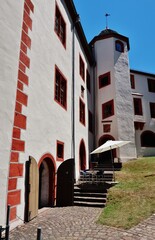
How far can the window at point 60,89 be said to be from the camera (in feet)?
38.1

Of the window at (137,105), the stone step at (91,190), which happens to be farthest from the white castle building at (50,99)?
the window at (137,105)

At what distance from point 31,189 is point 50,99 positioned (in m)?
4.49

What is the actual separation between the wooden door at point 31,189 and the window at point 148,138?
17.3 metres

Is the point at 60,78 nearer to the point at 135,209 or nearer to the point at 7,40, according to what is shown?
the point at 7,40

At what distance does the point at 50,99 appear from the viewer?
10102 mm

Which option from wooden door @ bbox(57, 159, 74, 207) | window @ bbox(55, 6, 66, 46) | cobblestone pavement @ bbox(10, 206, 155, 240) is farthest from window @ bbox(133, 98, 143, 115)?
cobblestone pavement @ bbox(10, 206, 155, 240)

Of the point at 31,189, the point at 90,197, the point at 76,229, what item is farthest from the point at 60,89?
the point at 76,229

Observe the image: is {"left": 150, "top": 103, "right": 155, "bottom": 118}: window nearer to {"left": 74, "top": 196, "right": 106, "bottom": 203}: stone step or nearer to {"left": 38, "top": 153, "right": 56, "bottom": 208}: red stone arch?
{"left": 74, "top": 196, "right": 106, "bottom": 203}: stone step

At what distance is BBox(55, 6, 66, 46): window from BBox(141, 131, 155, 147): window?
1413 cm

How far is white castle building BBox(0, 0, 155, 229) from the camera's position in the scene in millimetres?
6633

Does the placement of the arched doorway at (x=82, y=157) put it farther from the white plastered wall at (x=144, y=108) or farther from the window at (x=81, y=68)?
the white plastered wall at (x=144, y=108)

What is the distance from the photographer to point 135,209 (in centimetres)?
769

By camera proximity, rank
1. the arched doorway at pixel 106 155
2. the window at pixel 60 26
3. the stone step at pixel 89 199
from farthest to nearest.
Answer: the arched doorway at pixel 106 155
the window at pixel 60 26
the stone step at pixel 89 199

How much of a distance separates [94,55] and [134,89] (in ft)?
20.7
